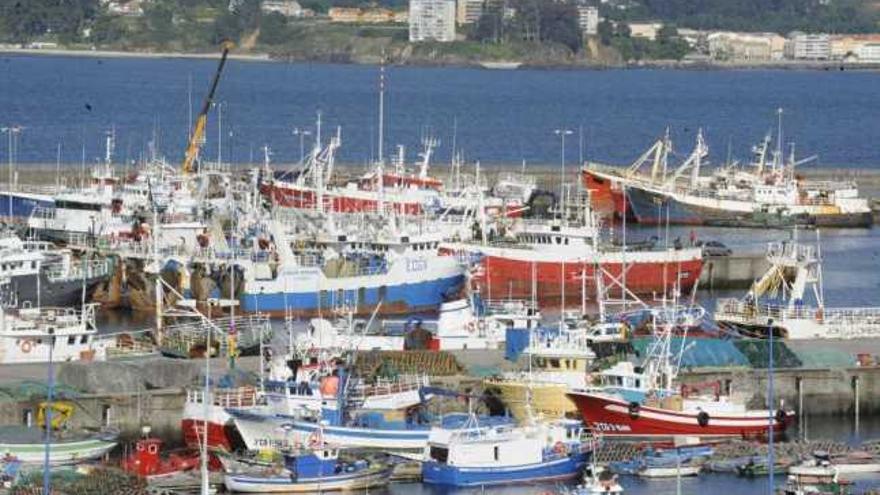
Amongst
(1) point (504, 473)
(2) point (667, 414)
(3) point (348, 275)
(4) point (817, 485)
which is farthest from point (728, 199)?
(4) point (817, 485)

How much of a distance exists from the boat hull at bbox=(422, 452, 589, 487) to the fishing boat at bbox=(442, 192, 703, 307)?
22.1 meters

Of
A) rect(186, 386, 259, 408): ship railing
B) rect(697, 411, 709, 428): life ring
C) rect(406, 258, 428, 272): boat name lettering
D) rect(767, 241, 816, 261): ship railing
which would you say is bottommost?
rect(697, 411, 709, 428): life ring

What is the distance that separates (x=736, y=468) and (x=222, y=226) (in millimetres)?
26466

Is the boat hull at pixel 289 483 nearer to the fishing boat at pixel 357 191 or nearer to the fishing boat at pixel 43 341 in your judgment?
the fishing boat at pixel 43 341

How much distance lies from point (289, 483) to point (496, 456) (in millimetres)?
3221

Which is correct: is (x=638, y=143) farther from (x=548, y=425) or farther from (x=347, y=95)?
(x=548, y=425)

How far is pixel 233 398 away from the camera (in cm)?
4234

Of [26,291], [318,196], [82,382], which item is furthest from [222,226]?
[82,382]

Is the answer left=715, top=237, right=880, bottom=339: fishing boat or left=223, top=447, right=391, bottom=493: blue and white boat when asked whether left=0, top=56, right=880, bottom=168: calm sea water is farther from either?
left=223, top=447, right=391, bottom=493: blue and white boat

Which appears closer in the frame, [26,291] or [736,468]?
[736,468]

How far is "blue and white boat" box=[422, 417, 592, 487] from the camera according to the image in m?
40.8

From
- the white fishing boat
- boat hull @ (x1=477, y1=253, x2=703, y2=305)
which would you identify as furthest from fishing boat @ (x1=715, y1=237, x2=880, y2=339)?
the white fishing boat

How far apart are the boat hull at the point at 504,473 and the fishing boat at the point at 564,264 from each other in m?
22.1

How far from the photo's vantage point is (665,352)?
45062mm
